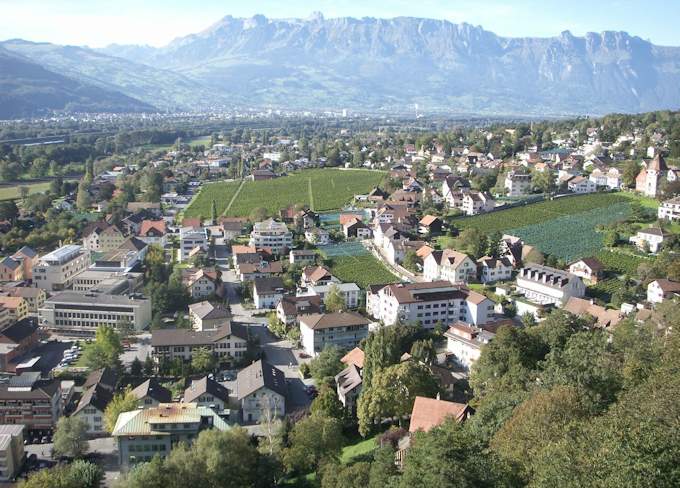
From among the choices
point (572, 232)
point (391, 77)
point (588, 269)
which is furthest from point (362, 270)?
point (391, 77)

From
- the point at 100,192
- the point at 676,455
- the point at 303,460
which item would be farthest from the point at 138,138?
the point at 676,455

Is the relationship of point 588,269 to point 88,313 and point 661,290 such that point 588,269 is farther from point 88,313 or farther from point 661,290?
point 88,313

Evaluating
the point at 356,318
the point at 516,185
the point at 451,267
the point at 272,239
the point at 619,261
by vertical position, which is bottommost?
the point at 272,239

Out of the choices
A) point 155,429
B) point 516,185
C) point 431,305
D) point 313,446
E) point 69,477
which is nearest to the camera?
point 69,477

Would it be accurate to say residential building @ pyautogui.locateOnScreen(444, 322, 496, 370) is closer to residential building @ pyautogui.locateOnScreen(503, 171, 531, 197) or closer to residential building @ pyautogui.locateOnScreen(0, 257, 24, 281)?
residential building @ pyautogui.locateOnScreen(0, 257, 24, 281)

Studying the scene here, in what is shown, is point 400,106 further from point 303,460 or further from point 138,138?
point 303,460

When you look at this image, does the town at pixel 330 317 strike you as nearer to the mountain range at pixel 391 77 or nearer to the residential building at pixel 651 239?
the residential building at pixel 651 239

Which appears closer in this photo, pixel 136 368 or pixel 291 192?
pixel 136 368
